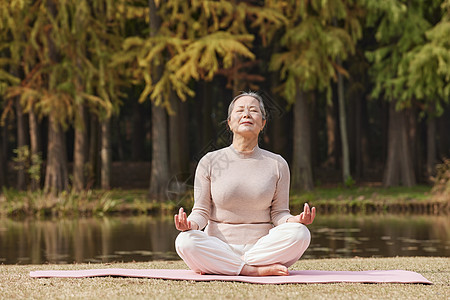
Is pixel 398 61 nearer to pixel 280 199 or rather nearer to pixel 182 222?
pixel 280 199

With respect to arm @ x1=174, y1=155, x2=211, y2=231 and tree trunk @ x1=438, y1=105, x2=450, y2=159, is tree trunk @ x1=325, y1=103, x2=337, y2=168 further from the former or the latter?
arm @ x1=174, y1=155, x2=211, y2=231

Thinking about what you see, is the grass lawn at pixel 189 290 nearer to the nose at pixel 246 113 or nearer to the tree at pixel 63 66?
the nose at pixel 246 113

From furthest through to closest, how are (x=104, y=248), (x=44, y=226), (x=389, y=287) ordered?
(x=44, y=226)
(x=104, y=248)
(x=389, y=287)

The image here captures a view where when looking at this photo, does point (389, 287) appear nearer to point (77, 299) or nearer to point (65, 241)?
point (77, 299)

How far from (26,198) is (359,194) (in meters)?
9.20

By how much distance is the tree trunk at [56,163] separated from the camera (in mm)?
22031

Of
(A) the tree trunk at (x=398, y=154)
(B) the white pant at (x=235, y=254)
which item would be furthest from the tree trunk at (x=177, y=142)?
(B) the white pant at (x=235, y=254)

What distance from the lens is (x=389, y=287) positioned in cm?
643

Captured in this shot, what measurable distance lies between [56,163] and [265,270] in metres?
16.1

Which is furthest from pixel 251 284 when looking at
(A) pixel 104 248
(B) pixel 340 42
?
(B) pixel 340 42

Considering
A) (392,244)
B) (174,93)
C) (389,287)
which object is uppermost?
(174,93)

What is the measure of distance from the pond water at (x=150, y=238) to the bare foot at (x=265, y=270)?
5.19 m

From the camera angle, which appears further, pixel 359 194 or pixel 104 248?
pixel 359 194

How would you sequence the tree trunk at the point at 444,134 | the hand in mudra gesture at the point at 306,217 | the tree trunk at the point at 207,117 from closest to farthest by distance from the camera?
1. the hand in mudra gesture at the point at 306,217
2. the tree trunk at the point at 207,117
3. the tree trunk at the point at 444,134
